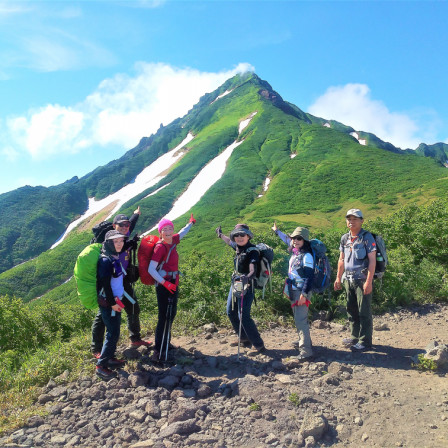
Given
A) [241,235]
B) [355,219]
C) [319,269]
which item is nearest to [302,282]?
[319,269]

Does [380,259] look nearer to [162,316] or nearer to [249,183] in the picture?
[162,316]

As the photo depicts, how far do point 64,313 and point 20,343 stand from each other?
1.09 m

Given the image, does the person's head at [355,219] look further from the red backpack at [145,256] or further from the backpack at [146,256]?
the red backpack at [145,256]

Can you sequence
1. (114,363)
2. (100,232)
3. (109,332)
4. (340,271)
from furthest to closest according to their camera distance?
(340,271), (100,232), (114,363), (109,332)

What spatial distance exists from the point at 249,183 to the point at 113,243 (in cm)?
7127

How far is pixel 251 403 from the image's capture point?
406 cm

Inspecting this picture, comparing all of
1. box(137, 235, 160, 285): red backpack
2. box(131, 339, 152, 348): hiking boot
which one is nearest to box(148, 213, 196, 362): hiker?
box(137, 235, 160, 285): red backpack

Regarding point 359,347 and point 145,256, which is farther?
point 359,347

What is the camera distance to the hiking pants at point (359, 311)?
17.3 ft

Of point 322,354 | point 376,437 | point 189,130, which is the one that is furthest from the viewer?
point 189,130

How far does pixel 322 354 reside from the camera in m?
5.37

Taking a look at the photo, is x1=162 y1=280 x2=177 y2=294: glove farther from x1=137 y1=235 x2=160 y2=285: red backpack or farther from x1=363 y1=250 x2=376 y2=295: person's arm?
x1=363 y1=250 x2=376 y2=295: person's arm

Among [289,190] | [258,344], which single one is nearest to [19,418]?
[258,344]

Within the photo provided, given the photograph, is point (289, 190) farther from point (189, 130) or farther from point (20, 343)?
point (189, 130)
